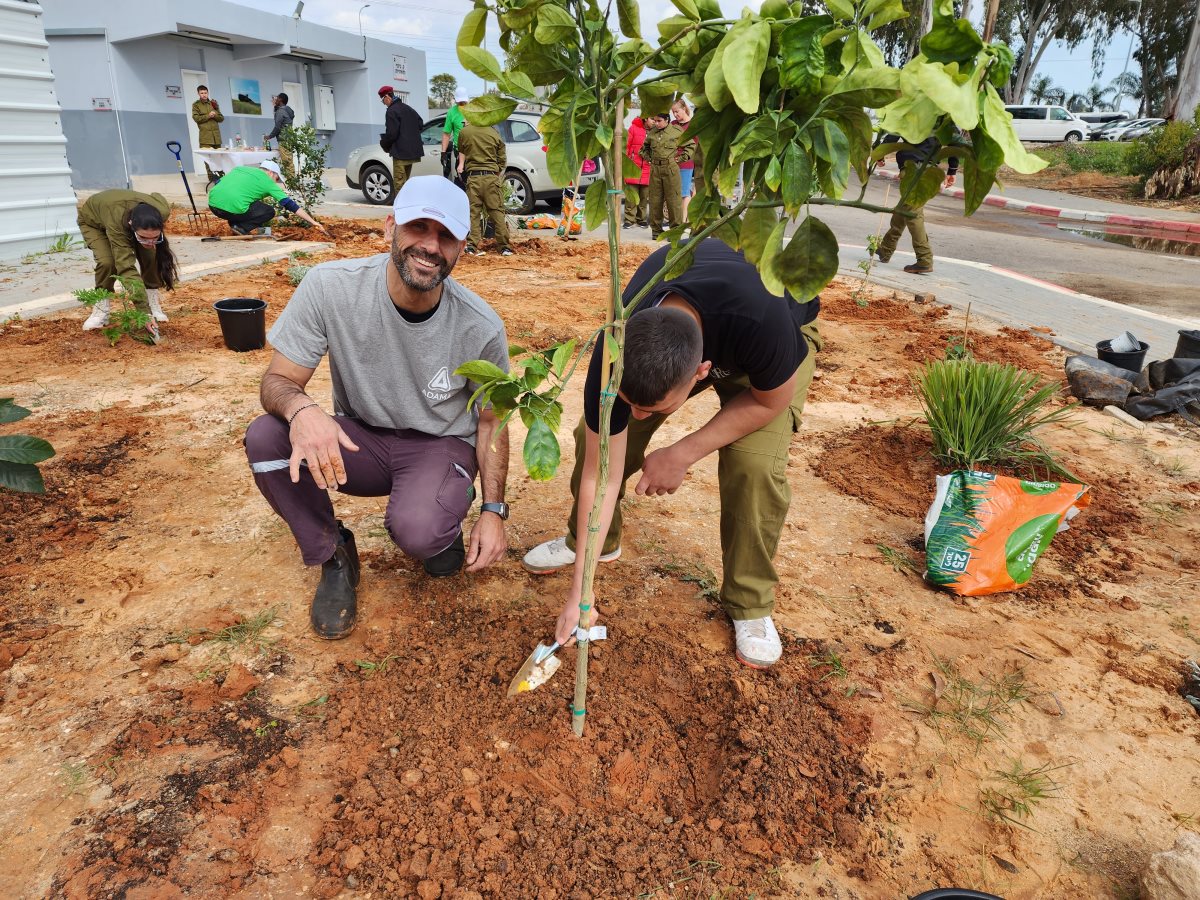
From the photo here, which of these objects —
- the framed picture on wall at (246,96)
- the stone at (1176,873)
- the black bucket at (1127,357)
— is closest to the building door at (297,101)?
the framed picture on wall at (246,96)

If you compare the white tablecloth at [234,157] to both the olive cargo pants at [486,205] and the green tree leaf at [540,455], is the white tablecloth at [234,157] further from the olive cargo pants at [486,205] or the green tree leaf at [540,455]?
the green tree leaf at [540,455]

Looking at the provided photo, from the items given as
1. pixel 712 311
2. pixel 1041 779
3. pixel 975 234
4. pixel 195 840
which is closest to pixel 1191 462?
pixel 1041 779

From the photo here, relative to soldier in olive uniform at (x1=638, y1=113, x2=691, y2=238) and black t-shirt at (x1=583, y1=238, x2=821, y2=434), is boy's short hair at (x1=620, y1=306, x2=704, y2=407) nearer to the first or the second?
black t-shirt at (x1=583, y1=238, x2=821, y2=434)

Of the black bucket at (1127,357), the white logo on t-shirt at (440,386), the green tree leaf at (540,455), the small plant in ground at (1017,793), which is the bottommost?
the small plant in ground at (1017,793)

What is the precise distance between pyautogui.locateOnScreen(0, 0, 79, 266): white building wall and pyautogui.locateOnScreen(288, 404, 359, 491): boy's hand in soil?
7.54 meters

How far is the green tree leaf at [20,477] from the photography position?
2.33 meters

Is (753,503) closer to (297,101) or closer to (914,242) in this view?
(914,242)

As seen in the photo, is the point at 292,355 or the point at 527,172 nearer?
the point at 292,355

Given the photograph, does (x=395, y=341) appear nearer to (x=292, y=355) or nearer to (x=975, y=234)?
(x=292, y=355)

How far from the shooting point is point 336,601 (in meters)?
2.44

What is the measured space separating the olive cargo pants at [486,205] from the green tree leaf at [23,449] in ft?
22.1

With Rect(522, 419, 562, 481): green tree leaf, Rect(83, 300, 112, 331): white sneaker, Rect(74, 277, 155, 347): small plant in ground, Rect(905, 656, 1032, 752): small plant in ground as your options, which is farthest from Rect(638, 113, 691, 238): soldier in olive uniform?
Rect(522, 419, 562, 481): green tree leaf

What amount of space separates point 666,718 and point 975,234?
41.5ft

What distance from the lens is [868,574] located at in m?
2.93
